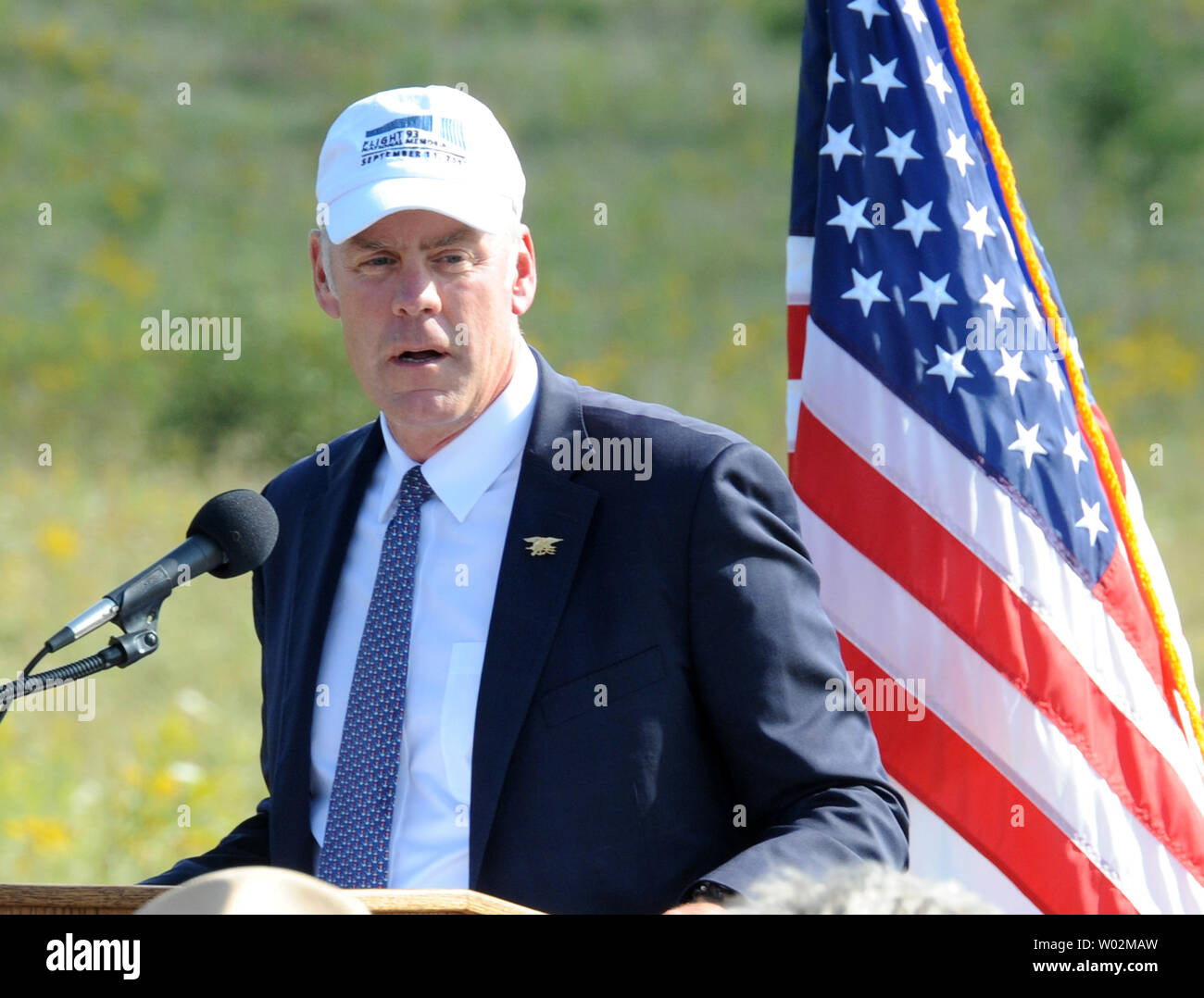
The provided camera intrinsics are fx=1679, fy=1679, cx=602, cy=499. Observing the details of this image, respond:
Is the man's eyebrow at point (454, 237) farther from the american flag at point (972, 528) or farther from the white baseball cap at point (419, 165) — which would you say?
the american flag at point (972, 528)

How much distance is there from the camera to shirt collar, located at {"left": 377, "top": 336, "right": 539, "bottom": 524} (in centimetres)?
247

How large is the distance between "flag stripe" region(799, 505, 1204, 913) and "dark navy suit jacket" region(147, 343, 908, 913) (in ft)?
1.71

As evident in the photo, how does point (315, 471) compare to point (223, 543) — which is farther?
point (315, 471)

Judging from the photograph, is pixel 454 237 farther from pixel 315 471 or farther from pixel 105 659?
pixel 105 659

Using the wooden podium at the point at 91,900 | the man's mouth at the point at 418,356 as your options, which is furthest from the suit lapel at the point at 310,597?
the wooden podium at the point at 91,900

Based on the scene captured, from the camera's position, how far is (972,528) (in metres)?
2.79

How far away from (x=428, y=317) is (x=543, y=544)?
37 cm

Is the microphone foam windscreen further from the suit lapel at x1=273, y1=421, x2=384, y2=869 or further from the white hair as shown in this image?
the white hair

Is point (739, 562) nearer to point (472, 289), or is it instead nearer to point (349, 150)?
point (472, 289)

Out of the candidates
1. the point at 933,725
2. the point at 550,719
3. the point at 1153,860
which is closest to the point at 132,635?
the point at 550,719

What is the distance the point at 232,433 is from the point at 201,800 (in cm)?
540

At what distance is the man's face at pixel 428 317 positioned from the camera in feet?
7.93

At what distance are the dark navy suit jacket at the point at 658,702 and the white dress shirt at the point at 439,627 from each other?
0.06m

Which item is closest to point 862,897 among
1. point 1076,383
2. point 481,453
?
point 481,453
